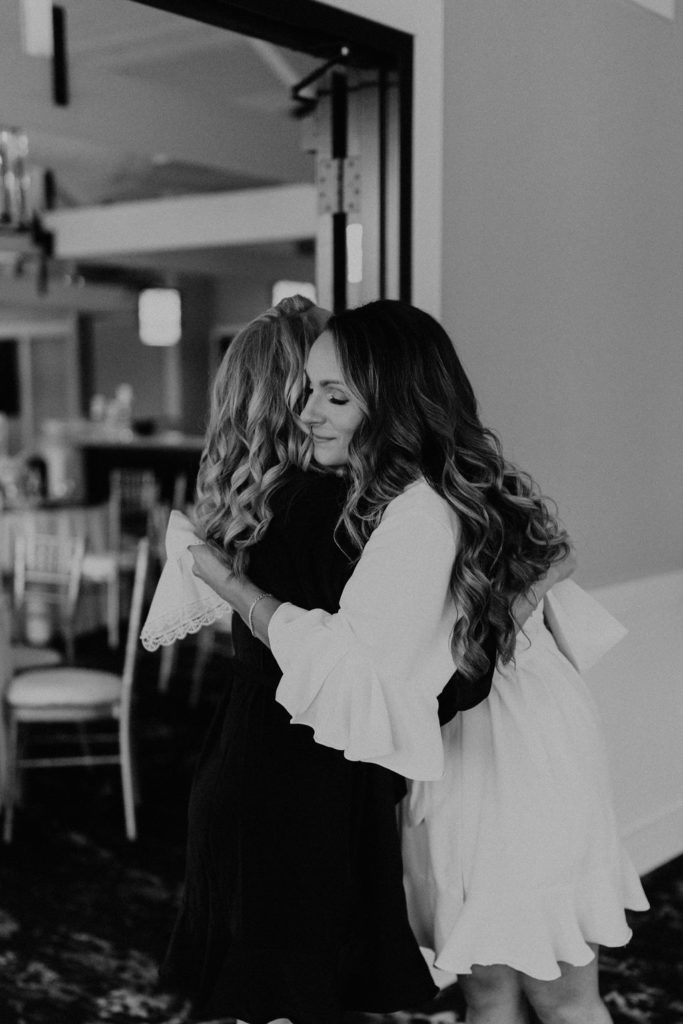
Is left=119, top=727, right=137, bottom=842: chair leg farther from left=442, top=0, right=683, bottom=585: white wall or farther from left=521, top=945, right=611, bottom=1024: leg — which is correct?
left=521, top=945, right=611, bottom=1024: leg

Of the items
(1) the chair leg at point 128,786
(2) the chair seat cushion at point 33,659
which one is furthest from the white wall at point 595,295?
(2) the chair seat cushion at point 33,659

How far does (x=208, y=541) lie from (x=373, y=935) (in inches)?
29.1

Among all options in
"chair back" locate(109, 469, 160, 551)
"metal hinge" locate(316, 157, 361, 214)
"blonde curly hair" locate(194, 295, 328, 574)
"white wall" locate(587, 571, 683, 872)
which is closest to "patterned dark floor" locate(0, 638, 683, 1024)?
"white wall" locate(587, 571, 683, 872)

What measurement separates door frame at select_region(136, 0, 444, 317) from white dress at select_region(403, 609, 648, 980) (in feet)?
3.79

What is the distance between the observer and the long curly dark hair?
178cm

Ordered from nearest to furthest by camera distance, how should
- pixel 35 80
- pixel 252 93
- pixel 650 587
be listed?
pixel 650 587, pixel 35 80, pixel 252 93

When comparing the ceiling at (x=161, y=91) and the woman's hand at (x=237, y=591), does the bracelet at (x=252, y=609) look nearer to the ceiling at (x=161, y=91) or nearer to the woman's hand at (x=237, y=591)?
the woman's hand at (x=237, y=591)

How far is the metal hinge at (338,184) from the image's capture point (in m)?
2.87

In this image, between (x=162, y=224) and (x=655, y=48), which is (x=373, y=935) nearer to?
(x=655, y=48)

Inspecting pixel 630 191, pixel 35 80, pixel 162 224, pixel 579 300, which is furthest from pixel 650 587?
pixel 162 224

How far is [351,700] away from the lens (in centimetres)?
171

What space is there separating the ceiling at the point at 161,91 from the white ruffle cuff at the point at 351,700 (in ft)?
13.2

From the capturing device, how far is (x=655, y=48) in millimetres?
3561

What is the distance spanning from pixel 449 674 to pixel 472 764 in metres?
0.27
